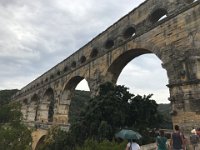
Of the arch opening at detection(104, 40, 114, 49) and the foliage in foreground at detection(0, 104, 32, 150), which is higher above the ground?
the arch opening at detection(104, 40, 114, 49)

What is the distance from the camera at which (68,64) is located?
24.6m

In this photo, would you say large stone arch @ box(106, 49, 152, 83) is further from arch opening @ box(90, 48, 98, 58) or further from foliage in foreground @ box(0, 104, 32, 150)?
foliage in foreground @ box(0, 104, 32, 150)

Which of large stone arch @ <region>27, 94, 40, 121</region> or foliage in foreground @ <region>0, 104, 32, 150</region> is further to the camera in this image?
large stone arch @ <region>27, 94, 40, 121</region>

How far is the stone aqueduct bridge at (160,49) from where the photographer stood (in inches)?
422

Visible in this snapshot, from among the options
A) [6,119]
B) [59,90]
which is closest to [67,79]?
[59,90]

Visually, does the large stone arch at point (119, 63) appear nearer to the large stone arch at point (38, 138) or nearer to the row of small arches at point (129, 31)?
the row of small arches at point (129, 31)

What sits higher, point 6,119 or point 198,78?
point 198,78

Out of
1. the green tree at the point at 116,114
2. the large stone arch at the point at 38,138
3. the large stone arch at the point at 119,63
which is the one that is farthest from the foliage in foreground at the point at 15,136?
the large stone arch at the point at 38,138

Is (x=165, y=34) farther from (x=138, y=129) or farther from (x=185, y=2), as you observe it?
(x=138, y=129)

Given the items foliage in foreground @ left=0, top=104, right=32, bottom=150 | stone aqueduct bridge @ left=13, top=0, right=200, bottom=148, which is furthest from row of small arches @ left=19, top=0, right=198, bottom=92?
foliage in foreground @ left=0, top=104, right=32, bottom=150

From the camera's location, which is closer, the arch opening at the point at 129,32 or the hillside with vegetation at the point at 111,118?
the hillside with vegetation at the point at 111,118

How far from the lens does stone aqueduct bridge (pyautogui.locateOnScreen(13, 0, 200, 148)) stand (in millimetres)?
10719

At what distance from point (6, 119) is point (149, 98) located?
1057 cm

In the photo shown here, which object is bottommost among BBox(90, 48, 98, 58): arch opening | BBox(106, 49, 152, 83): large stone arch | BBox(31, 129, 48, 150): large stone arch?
BBox(31, 129, 48, 150): large stone arch
